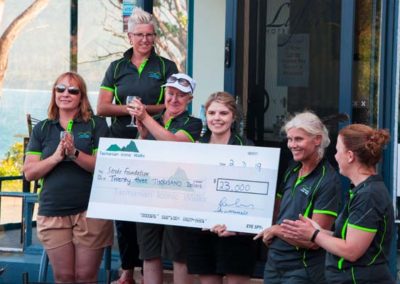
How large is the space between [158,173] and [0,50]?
3.49 metres

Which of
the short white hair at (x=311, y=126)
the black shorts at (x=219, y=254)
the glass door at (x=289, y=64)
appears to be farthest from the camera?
the glass door at (x=289, y=64)

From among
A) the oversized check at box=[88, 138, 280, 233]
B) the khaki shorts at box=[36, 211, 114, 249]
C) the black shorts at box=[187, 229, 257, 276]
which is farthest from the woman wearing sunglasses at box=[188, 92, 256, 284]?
the khaki shorts at box=[36, 211, 114, 249]

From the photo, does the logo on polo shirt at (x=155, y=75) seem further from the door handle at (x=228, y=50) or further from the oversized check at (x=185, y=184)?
the oversized check at (x=185, y=184)

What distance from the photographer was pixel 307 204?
5.31 metres

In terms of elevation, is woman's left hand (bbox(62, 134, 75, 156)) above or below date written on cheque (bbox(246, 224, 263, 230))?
above

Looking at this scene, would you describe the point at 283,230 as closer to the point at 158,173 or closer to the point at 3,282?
the point at 158,173

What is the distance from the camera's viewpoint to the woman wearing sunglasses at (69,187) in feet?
20.6

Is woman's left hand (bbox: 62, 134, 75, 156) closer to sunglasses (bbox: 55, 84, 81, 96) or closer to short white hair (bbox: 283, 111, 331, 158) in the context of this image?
sunglasses (bbox: 55, 84, 81, 96)

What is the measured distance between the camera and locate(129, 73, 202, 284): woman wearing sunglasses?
6105mm

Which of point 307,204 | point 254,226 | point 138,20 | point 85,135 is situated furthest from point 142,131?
point 307,204

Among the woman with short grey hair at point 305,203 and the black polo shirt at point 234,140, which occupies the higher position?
the black polo shirt at point 234,140

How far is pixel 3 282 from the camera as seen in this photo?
7945 millimetres

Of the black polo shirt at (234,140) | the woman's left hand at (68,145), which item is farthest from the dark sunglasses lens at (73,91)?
the black polo shirt at (234,140)

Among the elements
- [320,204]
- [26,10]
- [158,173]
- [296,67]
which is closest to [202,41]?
[296,67]
